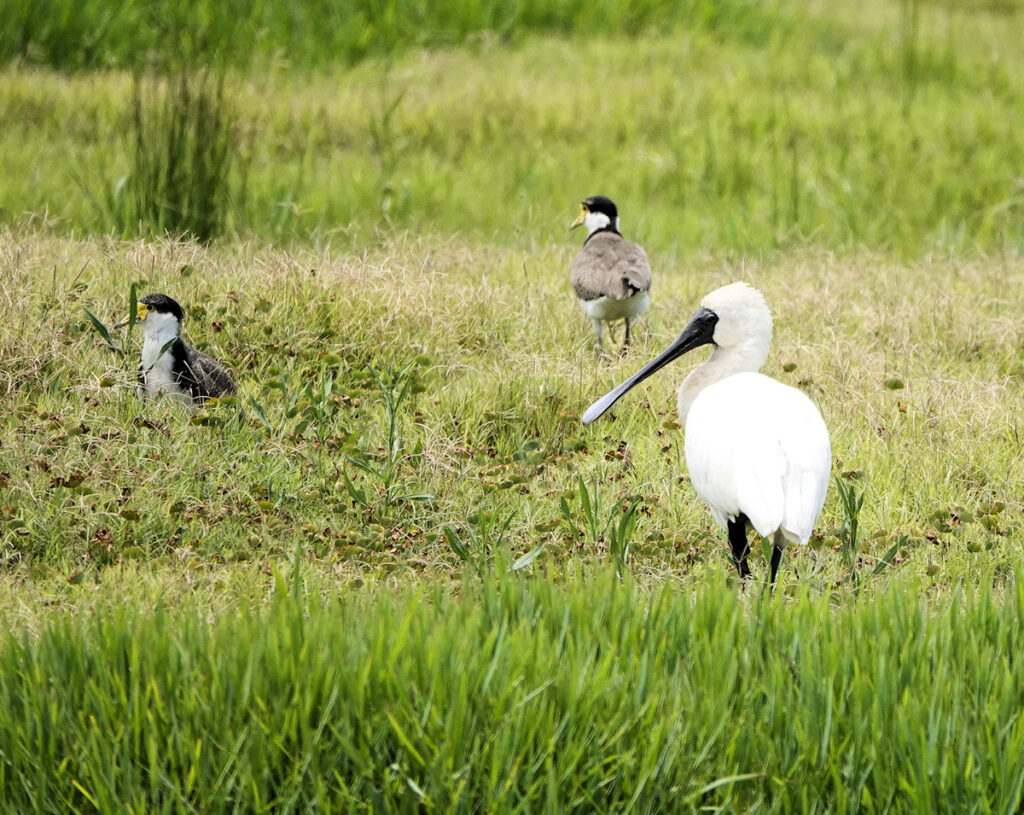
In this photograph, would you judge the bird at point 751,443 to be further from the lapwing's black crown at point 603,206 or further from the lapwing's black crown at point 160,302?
the lapwing's black crown at point 603,206

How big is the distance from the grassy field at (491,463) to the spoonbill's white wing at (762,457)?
242mm

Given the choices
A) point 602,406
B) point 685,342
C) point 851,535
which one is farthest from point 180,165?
point 851,535

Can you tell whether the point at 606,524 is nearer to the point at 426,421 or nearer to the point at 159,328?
the point at 426,421

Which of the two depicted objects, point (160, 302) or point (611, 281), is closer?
point (160, 302)

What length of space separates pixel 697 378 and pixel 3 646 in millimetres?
2579

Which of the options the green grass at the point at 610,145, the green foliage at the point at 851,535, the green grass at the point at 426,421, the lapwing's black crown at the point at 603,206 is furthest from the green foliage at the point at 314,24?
the green foliage at the point at 851,535

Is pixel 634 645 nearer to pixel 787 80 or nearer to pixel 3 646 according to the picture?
pixel 3 646

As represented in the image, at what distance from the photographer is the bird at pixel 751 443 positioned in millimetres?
3707

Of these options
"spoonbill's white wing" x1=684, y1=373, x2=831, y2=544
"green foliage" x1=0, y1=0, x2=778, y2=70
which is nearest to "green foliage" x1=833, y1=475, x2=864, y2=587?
"spoonbill's white wing" x1=684, y1=373, x2=831, y2=544

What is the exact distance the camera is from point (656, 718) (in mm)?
2832

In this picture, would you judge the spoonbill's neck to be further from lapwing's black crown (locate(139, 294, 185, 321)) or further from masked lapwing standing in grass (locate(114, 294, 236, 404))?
lapwing's black crown (locate(139, 294, 185, 321))

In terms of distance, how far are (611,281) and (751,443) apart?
234cm

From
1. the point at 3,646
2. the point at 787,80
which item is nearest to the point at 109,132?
the point at 787,80

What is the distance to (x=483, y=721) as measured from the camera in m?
2.77
